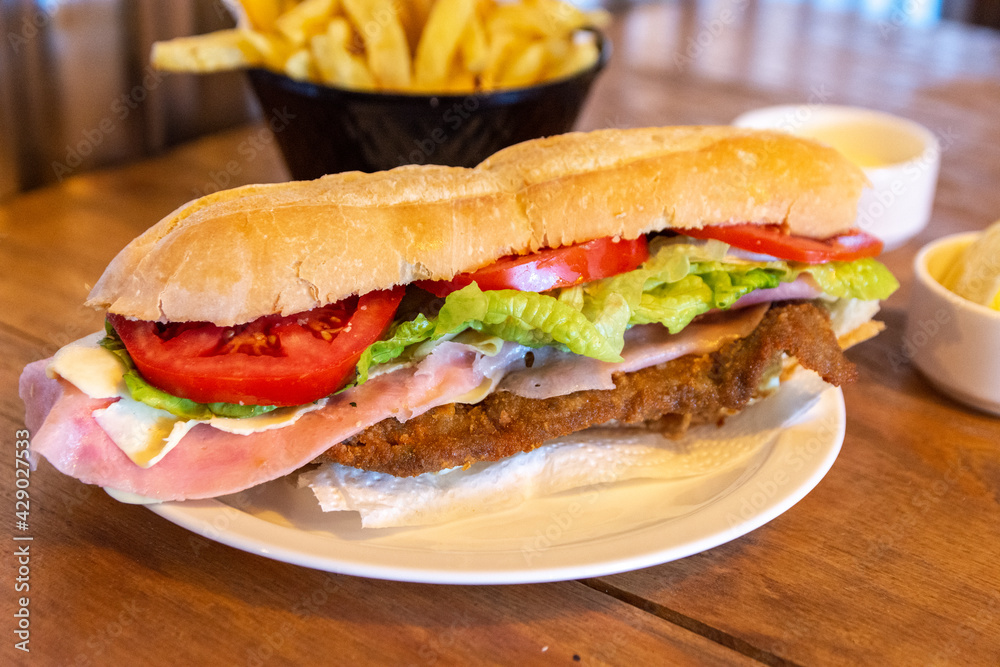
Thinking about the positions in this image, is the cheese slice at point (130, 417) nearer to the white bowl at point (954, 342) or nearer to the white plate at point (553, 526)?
the white plate at point (553, 526)

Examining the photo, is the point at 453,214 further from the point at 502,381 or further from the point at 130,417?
the point at 130,417

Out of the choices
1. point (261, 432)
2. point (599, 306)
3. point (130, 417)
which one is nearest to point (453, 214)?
point (599, 306)

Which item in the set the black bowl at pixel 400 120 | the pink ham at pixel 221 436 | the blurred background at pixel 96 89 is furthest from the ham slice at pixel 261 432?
the blurred background at pixel 96 89

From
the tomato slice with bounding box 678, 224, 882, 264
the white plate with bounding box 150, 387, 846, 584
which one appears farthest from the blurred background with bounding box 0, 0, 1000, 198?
the tomato slice with bounding box 678, 224, 882, 264

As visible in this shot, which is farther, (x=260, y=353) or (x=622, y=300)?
(x=622, y=300)

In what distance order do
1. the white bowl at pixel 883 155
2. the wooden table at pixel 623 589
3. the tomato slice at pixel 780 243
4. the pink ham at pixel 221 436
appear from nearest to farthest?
the wooden table at pixel 623 589
the pink ham at pixel 221 436
the tomato slice at pixel 780 243
the white bowl at pixel 883 155

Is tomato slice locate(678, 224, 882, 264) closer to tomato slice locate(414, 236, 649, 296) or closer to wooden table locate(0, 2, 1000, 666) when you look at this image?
tomato slice locate(414, 236, 649, 296)
